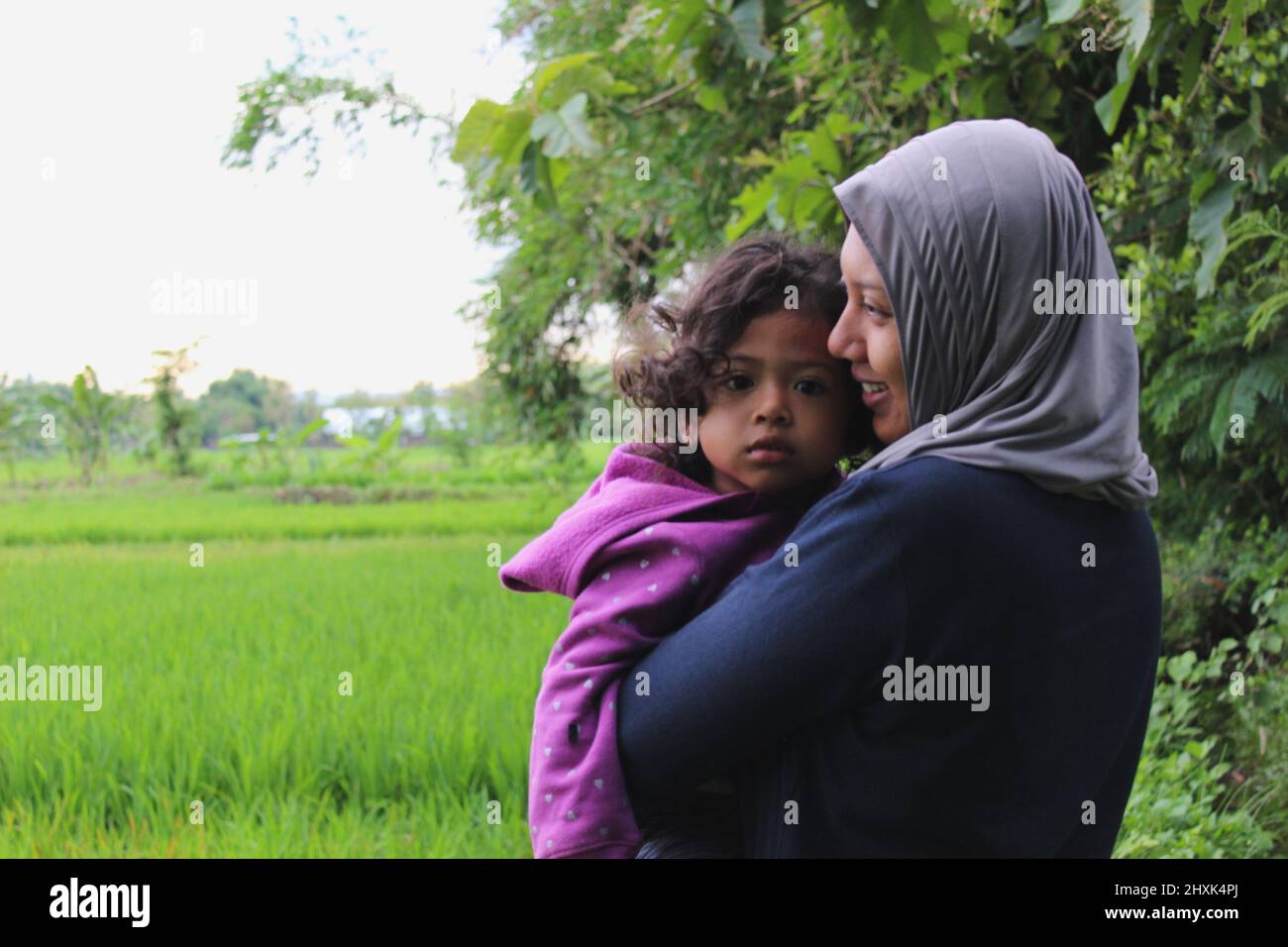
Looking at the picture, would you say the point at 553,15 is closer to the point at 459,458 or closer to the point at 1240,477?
the point at 1240,477

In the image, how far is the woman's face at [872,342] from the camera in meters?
1.27

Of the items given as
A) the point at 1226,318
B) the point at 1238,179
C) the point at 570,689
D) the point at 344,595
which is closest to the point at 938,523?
the point at 570,689

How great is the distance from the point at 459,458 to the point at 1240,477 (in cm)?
794

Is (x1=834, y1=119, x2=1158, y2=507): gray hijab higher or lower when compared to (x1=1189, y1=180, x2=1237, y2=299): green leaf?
lower

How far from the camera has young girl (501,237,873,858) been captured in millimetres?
1258

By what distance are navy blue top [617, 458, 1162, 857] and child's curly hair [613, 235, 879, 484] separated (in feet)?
1.09

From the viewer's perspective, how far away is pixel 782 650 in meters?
1.12

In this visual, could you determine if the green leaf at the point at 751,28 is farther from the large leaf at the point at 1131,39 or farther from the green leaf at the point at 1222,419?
the green leaf at the point at 1222,419

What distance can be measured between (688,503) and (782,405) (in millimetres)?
160

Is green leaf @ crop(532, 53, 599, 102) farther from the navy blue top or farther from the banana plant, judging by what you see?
the banana plant

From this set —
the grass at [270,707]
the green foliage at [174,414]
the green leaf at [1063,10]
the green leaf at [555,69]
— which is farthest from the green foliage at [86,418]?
the green leaf at [1063,10]

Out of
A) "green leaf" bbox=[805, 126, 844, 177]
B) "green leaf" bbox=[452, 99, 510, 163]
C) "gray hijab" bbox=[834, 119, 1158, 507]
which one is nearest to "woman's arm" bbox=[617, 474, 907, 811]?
"gray hijab" bbox=[834, 119, 1158, 507]

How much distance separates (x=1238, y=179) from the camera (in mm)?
2529

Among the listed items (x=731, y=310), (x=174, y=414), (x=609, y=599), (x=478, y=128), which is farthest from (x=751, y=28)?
(x=174, y=414)
